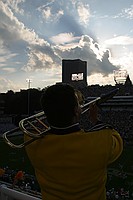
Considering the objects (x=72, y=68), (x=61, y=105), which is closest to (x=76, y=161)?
(x=61, y=105)

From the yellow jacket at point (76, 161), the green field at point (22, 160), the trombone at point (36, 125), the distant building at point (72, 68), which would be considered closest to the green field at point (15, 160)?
the green field at point (22, 160)

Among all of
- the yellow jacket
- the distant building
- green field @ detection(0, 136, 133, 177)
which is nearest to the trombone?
the yellow jacket

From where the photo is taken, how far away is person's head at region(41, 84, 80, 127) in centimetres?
116

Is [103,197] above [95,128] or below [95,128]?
below

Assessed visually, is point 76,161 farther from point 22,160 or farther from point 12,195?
point 22,160

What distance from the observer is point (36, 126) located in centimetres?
137

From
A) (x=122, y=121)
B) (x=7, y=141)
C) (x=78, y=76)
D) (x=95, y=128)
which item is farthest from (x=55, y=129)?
(x=78, y=76)

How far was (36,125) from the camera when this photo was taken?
4.54 ft

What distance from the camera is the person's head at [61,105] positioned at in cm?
116

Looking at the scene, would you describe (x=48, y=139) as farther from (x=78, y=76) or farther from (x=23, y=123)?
(x=78, y=76)

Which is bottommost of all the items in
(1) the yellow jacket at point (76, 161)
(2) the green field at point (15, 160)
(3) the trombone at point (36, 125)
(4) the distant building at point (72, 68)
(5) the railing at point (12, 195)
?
(2) the green field at point (15, 160)

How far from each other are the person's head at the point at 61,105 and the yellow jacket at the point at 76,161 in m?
0.05

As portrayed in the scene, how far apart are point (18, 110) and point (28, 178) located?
102 ft

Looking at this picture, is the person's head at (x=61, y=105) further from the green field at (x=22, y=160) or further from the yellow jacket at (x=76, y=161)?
the green field at (x=22, y=160)
